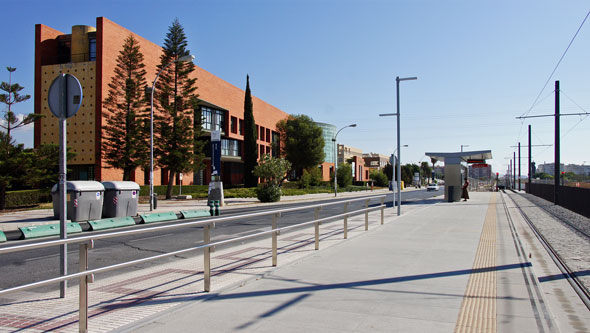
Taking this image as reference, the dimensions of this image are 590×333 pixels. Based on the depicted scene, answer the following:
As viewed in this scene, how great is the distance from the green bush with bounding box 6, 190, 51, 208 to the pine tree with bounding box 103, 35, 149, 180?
6099 millimetres

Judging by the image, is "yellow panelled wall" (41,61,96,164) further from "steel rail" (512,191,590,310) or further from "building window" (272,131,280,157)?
"building window" (272,131,280,157)

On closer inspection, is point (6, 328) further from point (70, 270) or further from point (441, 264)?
point (441, 264)

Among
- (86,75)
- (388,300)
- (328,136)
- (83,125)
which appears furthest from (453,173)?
(328,136)

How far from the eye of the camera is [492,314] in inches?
183

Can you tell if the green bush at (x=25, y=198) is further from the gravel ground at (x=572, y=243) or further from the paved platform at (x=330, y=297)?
the gravel ground at (x=572, y=243)

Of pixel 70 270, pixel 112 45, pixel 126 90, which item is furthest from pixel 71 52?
pixel 70 270

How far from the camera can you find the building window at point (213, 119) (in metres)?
49.5

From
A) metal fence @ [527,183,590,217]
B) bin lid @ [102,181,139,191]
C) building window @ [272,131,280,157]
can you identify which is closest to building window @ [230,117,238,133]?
building window @ [272,131,280,157]

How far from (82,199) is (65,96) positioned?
13.1 meters

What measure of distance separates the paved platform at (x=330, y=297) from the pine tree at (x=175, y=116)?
27.4 m

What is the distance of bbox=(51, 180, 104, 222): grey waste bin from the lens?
1695 cm

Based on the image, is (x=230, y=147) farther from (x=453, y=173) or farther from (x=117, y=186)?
(x=117, y=186)

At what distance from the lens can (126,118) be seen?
32.4 m

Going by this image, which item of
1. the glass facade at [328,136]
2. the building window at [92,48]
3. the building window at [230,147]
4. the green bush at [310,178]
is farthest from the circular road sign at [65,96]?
the glass facade at [328,136]
